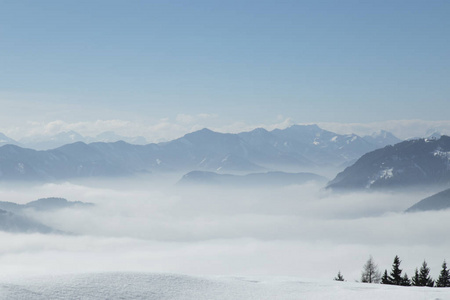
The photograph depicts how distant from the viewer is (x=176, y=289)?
92.6 feet

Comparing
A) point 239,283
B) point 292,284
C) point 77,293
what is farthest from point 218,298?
point 77,293

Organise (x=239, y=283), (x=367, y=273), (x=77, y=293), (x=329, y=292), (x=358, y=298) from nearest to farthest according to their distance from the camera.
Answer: (x=77, y=293) < (x=358, y=298) < (x=329, y=292) < (x=239, y=283) < (x=367, y=273)

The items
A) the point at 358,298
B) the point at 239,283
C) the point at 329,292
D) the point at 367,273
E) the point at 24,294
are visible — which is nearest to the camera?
the point at 24,294

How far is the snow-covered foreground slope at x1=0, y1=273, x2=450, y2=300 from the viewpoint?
2419cm

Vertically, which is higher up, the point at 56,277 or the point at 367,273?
the point at 56,277

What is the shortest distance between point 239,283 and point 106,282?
1136 cm

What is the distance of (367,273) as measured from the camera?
7444cm

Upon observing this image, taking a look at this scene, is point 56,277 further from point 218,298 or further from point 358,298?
point 358,298

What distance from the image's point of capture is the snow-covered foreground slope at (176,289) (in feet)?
79.4

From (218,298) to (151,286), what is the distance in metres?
5.50

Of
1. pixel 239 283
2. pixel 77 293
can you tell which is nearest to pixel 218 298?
pixel 239 283

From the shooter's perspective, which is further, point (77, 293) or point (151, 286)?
point (151, 286)

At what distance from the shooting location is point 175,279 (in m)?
30.0

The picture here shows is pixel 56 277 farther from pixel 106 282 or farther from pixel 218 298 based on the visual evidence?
pixel 218 298
